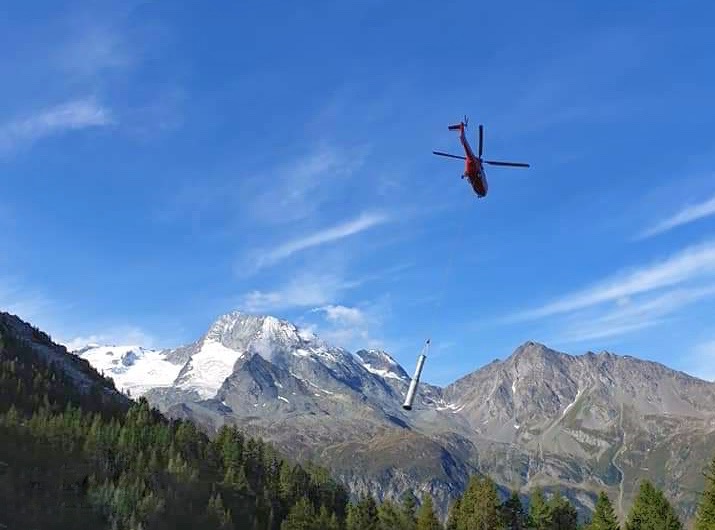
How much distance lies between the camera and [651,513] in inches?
4417

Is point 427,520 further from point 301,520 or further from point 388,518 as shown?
point 301,520

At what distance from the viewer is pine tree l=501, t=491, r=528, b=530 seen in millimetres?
129375

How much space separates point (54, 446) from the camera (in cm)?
17050

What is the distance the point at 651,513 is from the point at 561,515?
22224 mm

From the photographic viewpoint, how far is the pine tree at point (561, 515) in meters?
130

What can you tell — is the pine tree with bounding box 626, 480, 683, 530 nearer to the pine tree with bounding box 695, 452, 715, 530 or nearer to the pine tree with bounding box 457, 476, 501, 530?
the pine tree with bounding box 695, 452, 715, 530

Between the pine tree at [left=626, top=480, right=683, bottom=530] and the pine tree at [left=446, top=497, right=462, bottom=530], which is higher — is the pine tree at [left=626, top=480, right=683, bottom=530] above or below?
above

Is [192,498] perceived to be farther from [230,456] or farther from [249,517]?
[230,456]

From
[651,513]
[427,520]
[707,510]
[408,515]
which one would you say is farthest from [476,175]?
[408,515]

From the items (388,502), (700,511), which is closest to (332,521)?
(388,502)

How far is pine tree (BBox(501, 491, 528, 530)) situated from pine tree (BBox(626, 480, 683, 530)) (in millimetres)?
A: 19888

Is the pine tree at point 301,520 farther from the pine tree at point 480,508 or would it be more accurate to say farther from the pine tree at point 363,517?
the pine tree at point 480,508

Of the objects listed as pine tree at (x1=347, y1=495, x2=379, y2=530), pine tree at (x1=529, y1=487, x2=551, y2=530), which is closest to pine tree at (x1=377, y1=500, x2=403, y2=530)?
pine tree at (x1=347, y1=495, x2=379, y2=530)

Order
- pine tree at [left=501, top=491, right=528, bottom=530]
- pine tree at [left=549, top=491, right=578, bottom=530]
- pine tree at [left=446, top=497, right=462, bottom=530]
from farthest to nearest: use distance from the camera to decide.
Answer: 1. pine tree at [left=446, top=497, right=462, bottom=530]
2. pine tree at [left=549, top=491, right=578, bottom=530]
3. pine tree at [left=501, top=491, right=528, bottom=530]
